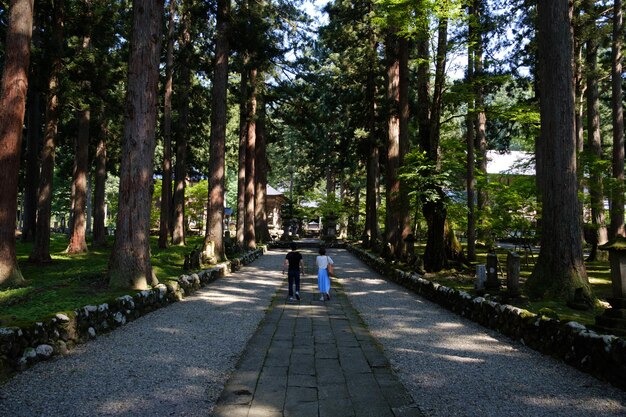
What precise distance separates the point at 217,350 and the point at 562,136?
25.7 feet

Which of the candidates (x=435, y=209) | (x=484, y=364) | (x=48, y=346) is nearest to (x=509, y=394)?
(x=484, y=364)

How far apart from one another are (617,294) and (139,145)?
9637mm

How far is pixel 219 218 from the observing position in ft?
56.7

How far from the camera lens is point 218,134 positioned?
56.1 ft

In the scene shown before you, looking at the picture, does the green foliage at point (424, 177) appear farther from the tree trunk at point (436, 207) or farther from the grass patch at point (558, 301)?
the grass patch at point (558, 301)

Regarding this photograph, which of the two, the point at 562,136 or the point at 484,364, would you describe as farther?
the point at 562,136

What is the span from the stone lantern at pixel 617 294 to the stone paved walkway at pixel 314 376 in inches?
118

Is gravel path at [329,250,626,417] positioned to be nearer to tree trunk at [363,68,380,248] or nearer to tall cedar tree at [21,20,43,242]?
tree trunk at [363,68,380,248]

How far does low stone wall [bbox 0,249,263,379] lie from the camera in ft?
16.1

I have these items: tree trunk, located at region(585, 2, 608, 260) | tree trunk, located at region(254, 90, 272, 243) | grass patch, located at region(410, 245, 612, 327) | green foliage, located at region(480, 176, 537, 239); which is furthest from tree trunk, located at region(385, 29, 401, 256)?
tree trunk, located at region(254, 90, 272, 243)

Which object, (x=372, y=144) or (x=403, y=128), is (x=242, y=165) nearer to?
(x=372, y=144)

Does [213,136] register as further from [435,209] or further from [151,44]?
[435,209]

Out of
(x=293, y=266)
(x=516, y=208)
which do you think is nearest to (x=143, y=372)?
(x=293, y=266)

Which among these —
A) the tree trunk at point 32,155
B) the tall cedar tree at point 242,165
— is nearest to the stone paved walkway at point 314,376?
the tall cedar tree at point 242,165
